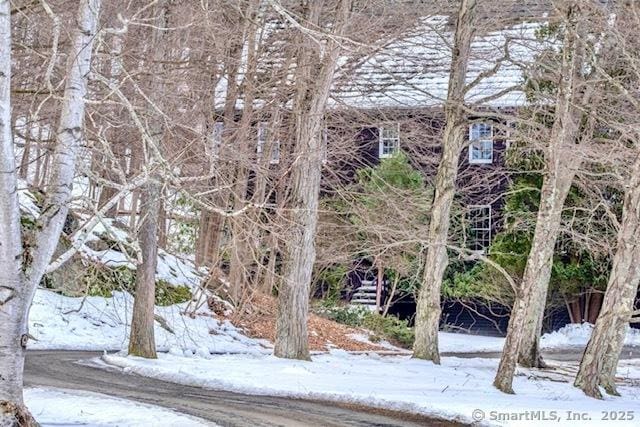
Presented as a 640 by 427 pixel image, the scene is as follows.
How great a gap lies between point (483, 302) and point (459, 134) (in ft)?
48.3

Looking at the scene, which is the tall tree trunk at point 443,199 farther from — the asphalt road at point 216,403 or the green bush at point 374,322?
the green bush at point 374,322

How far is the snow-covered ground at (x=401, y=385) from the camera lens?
475 inches

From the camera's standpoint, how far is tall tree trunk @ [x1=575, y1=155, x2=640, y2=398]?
1527 centimetres

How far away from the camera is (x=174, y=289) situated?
1050 inches

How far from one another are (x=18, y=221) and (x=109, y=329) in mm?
14328

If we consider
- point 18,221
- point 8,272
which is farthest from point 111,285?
point 8,272

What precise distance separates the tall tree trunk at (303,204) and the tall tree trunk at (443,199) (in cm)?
314

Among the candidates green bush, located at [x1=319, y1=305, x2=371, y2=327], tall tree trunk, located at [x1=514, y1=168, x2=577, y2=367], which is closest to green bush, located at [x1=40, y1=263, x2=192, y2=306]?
green bush, located at [x1=319, y1=305, x2=371, y2=327]

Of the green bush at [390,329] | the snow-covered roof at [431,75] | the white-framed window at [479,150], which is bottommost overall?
the green bush at [390,329]

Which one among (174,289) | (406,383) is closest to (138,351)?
(406,383)

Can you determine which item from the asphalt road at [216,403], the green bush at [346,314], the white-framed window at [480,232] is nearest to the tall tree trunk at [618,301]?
the asphalt road at [216,403]

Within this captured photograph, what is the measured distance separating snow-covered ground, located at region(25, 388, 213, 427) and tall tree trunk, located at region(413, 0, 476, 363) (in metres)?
9.32

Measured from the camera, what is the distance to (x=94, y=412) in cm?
1051

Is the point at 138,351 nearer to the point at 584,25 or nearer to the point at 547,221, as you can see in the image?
the point at 547,221
